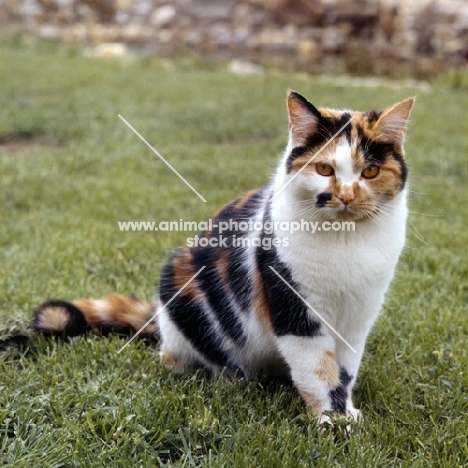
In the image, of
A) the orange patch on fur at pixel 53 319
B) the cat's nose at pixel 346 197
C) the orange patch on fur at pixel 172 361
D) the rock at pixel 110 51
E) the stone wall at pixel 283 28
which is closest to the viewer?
the cat's nose at pixel 346 197

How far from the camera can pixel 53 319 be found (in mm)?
2555

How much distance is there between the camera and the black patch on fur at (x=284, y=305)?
6.71ft

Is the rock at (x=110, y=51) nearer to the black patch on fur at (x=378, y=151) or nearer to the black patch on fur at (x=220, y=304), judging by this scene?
the black patch on fur at (x=220, y=304)

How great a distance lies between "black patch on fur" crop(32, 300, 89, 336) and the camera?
101 inches

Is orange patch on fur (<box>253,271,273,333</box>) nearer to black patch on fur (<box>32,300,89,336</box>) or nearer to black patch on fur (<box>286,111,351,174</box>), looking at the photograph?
black patch on fur (<box>286,111,351,174</box>)

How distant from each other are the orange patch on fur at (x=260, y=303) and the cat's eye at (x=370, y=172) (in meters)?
0.51

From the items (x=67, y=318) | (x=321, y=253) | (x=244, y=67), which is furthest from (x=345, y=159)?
(x=244, y=67)

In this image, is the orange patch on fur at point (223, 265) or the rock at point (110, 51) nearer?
the orange patch on fur at point (223, 265)

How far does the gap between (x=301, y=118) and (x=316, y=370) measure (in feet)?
2.67

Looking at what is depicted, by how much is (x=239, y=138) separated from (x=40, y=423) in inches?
163

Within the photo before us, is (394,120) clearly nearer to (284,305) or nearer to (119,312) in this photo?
(284,305)

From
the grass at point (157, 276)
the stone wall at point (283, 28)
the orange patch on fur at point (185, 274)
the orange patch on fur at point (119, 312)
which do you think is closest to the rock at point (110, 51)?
the stone wall at point (283, 28)

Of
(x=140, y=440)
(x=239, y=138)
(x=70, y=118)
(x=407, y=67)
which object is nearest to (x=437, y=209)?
(x=239, y=138)

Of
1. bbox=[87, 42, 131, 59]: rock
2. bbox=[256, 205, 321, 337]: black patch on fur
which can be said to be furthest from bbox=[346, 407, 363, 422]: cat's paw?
bbox=[87, 42, 131, 59]: rock
